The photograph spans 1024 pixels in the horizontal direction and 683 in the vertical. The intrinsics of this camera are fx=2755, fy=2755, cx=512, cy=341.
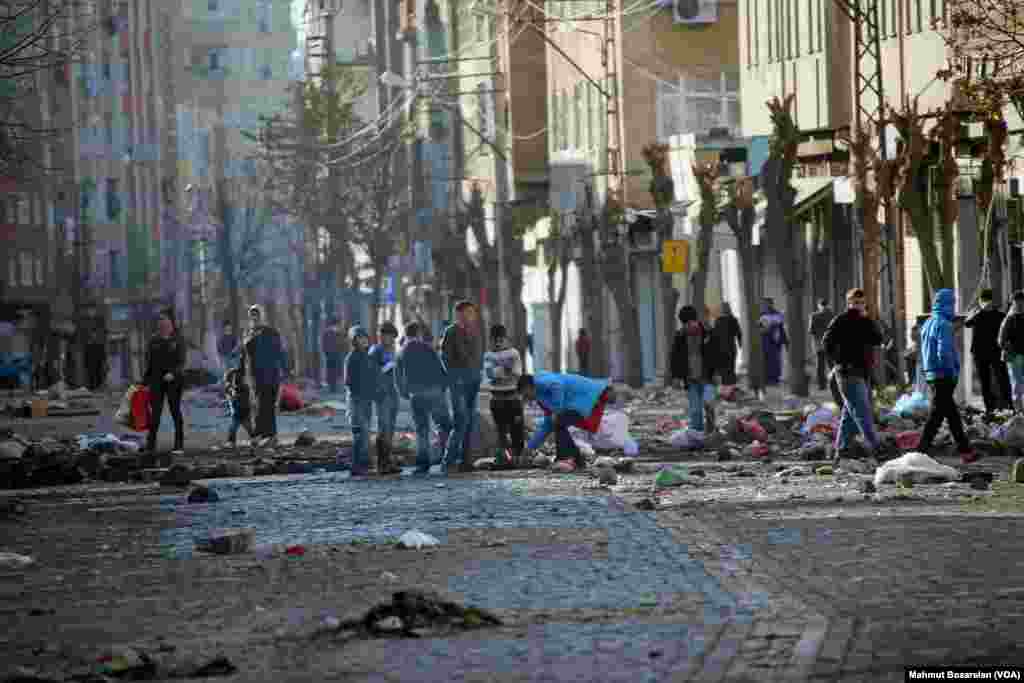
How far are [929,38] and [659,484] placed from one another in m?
23.5

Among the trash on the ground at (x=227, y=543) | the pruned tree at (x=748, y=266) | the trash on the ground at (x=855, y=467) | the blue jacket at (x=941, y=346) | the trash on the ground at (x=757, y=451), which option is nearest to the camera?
the trash on the ground at (x=227, y=543)

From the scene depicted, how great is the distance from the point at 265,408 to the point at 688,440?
702 centimetres

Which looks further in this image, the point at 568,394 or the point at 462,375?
the point at 462,375

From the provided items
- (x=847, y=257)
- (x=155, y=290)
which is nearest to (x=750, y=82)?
(x=847, y=257)

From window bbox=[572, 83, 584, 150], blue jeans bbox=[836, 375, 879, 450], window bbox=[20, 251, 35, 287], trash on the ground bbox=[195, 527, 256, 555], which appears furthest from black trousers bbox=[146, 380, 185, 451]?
window bbox=[20, 251, 35, 287]

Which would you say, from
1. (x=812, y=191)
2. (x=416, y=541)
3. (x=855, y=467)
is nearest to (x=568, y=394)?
(x=855, y=467)

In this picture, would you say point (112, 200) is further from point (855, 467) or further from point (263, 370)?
point (855, 467)

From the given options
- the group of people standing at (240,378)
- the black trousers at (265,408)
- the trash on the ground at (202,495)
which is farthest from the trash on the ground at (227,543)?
the black trousers at (265,408)

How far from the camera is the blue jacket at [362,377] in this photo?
96.3 feet

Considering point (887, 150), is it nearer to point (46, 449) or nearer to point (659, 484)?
point (46, 449)

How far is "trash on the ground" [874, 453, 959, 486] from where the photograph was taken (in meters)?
22.5

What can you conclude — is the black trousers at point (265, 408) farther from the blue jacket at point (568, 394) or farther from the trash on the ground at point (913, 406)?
the blue jacket at point (568, 394)

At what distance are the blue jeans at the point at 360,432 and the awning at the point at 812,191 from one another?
24.1 metres

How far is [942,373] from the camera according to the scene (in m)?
26.2
